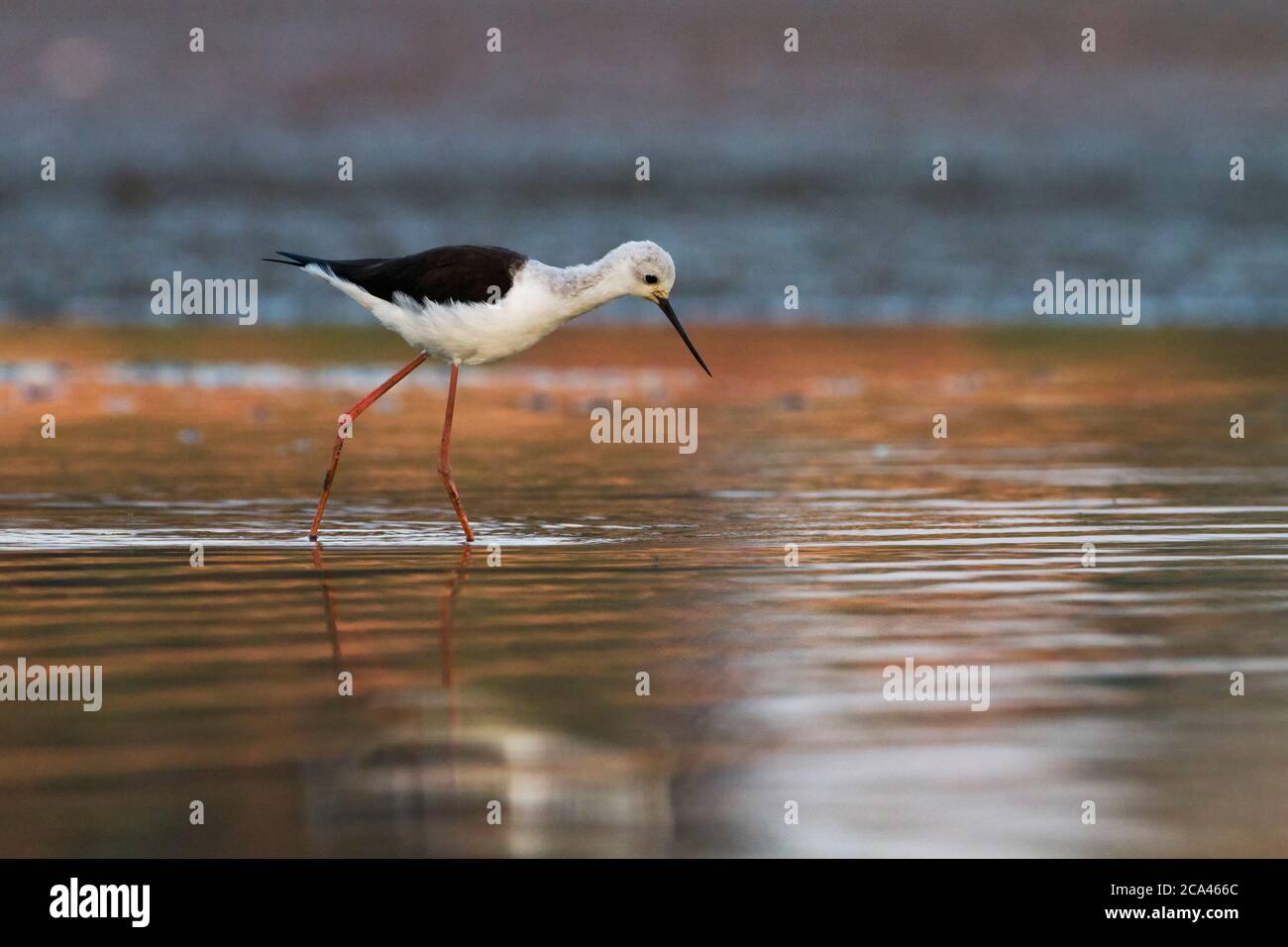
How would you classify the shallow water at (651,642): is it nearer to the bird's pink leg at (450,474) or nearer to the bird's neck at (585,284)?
the bird's pink leg at (450,474)

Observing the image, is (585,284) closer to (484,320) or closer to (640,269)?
(640,269)

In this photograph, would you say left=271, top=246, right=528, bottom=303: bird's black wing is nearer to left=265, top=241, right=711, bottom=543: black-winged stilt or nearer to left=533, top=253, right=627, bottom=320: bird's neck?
left=265, top=241, right=711, bottom=543: black-winged stilt

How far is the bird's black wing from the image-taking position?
10.8 meters

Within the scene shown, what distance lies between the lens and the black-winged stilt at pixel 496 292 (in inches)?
424

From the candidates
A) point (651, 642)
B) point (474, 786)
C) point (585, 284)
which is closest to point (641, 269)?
point (585, 284)

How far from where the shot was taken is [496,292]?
1074 cm

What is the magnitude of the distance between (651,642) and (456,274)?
3.32 metres

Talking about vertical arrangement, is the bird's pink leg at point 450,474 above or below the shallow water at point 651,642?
above

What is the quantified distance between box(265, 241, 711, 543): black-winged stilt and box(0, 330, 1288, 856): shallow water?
3.06ft

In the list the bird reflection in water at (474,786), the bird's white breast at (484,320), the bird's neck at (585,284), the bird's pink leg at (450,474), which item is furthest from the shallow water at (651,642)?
the bird's neck at (585,284)

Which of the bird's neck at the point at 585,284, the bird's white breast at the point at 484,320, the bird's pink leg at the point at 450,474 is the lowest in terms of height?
the bird's pink leg at the point at 450,474

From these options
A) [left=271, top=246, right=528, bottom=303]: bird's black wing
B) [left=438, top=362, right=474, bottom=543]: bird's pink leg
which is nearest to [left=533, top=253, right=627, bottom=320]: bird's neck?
[left=271, top=246, right=528, bottom=303]: bird's black wing

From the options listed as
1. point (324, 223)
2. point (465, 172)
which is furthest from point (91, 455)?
point (465, 172)

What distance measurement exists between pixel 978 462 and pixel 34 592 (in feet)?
20.8
